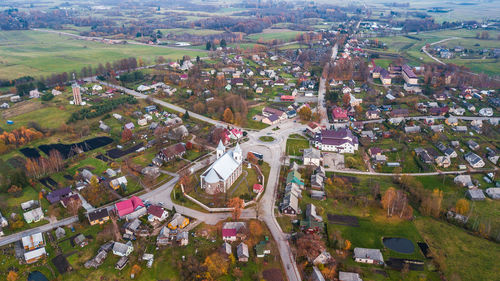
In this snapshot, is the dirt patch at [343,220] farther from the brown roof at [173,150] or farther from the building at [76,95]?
the building at [76,95]

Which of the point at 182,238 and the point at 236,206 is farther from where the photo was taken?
the point at 236,206

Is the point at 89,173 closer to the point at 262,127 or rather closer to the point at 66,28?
A: the point at 262,127

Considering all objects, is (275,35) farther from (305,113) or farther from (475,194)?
(475,194)

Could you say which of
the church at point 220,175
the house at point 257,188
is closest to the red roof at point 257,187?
the house at point 257,188

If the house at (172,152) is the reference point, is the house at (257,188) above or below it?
below

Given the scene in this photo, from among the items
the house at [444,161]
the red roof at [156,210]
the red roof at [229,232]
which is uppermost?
the house at [444,161]

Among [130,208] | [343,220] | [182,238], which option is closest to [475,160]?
[343,220]
